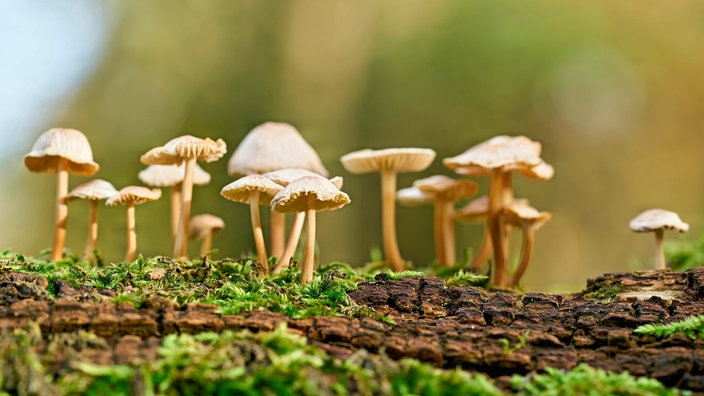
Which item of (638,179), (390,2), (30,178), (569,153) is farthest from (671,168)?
(30,178)

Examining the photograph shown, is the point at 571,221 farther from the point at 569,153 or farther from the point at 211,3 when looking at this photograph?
the point at 211,3

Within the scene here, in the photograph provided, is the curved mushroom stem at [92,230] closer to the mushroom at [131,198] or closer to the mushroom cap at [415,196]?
the mushroom at [131,198]

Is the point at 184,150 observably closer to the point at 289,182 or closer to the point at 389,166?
the point at 289,182

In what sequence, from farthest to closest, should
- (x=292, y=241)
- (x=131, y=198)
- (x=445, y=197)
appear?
(x=445, y=197) → (x=131, y=198) → (x=292, y=241)

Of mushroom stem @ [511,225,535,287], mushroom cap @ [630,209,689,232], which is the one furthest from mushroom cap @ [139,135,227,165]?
mushroom cap @ [630,209,689,232]

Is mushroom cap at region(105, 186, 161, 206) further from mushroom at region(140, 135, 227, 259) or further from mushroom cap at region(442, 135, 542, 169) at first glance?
mushroom cap at region(442, 135, 542, 169)

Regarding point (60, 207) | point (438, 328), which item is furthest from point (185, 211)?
point (438, 328)
